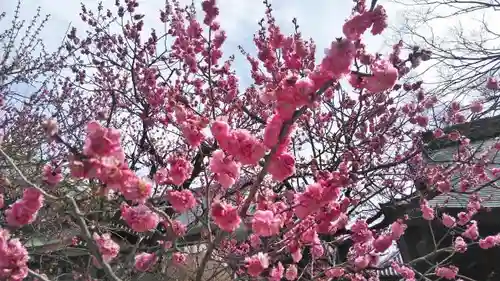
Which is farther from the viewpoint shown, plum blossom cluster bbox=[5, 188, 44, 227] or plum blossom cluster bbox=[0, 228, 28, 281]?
plum blossom cluster bbox=[5, 188, 44, 227]

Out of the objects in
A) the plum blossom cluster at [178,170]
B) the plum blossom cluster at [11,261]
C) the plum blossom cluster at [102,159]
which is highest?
the plum blossom cluster at [178,170]

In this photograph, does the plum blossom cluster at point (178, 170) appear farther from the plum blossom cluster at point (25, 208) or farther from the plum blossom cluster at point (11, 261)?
the plum blossom cluster at point (11, 261)

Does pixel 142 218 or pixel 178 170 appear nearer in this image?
pixel 142 218

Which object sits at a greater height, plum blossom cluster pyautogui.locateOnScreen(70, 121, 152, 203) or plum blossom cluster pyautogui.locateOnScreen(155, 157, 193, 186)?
plum blossom cluster pyautogui.locateOnScreen(155, 157, 193, 186)

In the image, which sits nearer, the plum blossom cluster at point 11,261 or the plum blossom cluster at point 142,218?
the plum blossom cluster at point 11,261

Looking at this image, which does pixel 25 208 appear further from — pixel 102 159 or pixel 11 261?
pixel 102 159

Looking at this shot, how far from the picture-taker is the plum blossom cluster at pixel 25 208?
227cm

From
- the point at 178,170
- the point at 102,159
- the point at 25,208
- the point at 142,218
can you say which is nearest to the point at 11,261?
the point at 25,208

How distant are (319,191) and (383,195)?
4.51m

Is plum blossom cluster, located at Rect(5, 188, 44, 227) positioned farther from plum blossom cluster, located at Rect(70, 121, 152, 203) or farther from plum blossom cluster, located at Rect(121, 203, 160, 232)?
plum blossom cluster, located at Rect(70, 121, 152, 203)

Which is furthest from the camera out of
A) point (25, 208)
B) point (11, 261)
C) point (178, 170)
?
point (178, 170)

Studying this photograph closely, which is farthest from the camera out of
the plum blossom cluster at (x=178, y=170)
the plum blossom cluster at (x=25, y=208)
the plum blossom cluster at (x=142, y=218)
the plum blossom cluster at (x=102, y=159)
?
the plum blossom cluster at (x=178, y=170)

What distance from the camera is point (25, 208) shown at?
2.30m

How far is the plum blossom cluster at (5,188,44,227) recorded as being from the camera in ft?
7.45
